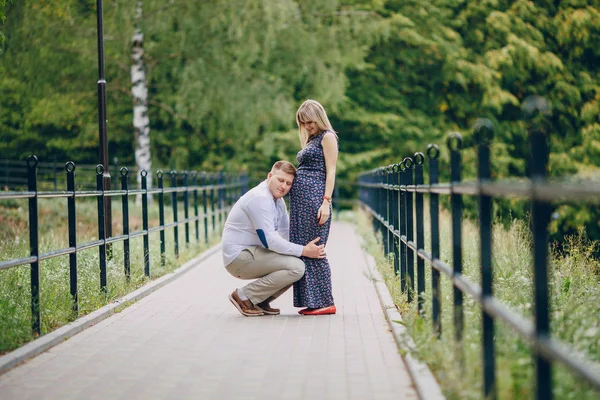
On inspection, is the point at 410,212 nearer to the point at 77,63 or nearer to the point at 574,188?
the point at 574,188

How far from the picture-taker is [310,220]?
26.9ft

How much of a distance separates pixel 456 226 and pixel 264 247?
3.39m

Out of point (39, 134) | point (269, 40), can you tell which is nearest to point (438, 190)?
point (269, 40)

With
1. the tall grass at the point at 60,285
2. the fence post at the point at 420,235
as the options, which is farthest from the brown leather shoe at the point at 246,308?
the fence post at the point at 420,235

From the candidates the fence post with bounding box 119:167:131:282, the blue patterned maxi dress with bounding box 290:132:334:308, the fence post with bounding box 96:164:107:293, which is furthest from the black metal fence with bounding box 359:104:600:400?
the fence post with bounding box 119:167:131:282

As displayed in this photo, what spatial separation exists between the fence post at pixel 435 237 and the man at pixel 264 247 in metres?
2.08

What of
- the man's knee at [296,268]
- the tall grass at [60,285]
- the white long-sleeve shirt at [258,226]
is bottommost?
the tall grass at [60,285]

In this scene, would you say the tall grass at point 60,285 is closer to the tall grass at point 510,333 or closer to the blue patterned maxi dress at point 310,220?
the blue patterned maxi dress at point 310,220

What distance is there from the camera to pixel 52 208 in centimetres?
2247

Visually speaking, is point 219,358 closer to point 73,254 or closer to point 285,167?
point 73,254

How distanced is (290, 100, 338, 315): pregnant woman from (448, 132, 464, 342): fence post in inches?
121

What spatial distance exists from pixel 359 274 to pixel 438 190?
629cm

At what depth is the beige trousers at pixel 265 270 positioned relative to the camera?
8.10 meters

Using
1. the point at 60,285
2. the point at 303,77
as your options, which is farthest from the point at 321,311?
the point at 303,77
